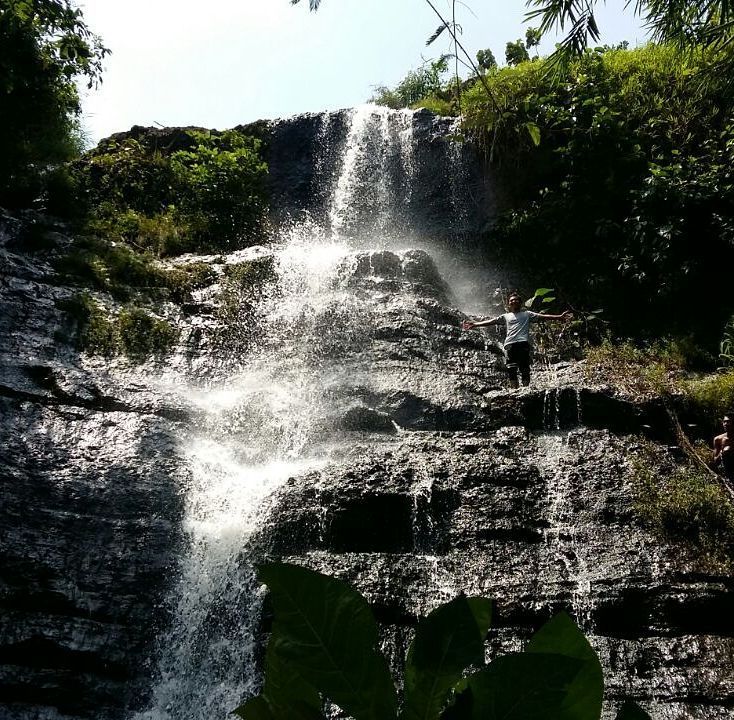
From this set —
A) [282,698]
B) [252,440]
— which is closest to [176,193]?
[252,440]

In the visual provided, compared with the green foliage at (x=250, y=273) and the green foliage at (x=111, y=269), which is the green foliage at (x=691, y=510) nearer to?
the green foliage at (x=250, y=273)

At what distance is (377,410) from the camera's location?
7.88 m

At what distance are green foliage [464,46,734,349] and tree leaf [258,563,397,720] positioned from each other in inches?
392

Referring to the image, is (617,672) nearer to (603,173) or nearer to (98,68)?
(603,173)

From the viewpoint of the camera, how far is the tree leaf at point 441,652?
2.47 ft

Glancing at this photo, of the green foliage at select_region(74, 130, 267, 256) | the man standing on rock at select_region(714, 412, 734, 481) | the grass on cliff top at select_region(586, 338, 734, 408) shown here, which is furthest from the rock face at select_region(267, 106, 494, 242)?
the man standing on rock at select_region(714, 412, 734, 481)

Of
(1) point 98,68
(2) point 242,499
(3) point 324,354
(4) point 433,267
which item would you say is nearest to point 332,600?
(2) point 242,499

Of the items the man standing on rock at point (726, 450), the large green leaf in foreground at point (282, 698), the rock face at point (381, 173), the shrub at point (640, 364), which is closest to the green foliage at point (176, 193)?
the rock face at point (381, 173)

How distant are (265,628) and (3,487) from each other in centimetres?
287

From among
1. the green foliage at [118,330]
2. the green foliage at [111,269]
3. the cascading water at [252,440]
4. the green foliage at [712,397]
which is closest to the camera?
the cascading water at [252,440]

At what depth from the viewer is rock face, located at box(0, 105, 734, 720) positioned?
17.1ft

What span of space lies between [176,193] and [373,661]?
15060 millimetres

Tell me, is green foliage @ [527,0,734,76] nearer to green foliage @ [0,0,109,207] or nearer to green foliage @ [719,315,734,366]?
green foliage @ [719,315,734,366]

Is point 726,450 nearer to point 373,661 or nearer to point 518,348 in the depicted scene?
point 518,348
